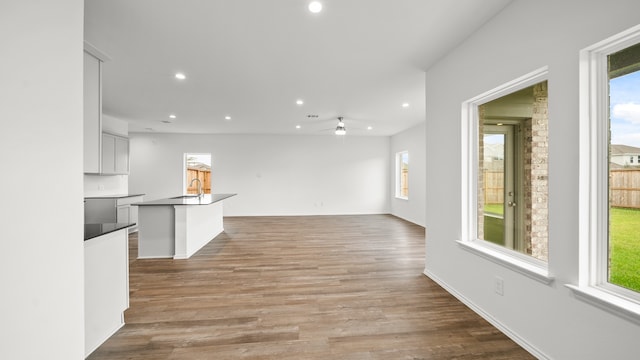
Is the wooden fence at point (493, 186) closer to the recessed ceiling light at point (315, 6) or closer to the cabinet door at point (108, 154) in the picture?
the recessed ceiling light at point (315, 6)

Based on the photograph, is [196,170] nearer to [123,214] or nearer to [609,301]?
[123,214]

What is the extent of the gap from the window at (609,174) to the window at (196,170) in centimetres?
855

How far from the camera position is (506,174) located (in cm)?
267

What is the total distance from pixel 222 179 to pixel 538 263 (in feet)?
26.5

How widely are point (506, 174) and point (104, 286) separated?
3846mm

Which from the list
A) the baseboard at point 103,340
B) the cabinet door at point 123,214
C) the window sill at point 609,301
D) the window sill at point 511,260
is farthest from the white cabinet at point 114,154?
the window sill at point 609,301

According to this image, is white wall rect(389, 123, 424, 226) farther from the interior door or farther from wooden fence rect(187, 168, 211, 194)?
wooden fence rect(187, 168, 211, 194)

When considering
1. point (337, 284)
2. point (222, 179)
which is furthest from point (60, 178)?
point (222, 179)

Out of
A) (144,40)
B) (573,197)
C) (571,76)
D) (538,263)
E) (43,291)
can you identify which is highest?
(144,40)

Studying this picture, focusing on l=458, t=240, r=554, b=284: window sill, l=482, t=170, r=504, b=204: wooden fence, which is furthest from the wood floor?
l=482, t=170, r=504, b=204: wooden fence

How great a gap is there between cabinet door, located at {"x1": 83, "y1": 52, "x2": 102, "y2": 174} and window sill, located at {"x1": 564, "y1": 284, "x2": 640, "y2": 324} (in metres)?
3.84

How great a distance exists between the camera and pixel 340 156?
8656 millimetres

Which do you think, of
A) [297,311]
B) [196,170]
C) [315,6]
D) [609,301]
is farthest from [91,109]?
[196,170]

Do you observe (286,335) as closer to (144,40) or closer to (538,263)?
(538,263)
